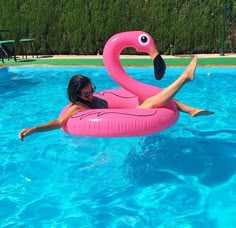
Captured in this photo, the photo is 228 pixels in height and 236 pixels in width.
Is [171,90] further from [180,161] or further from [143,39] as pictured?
[180,161]

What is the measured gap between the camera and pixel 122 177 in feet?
14.6

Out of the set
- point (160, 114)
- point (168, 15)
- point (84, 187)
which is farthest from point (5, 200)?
point (168, 15)

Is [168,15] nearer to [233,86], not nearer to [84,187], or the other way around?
[233,86]

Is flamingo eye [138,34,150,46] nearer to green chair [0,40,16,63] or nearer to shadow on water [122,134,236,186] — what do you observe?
shadow on water [122,134,236,186]

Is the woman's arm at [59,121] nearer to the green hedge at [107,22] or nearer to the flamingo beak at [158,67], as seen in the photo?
the flamingo beak at [158,67]

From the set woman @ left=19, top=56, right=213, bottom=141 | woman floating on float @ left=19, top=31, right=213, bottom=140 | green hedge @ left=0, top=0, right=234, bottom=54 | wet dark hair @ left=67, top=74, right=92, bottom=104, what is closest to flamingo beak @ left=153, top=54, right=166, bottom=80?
woman floating on float @ left=19, top=31, right=213, bottom=140

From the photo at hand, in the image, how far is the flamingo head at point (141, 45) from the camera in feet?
15.1

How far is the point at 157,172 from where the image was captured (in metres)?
4.55

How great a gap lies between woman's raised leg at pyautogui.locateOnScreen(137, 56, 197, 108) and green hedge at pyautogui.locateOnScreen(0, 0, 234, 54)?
889 cm

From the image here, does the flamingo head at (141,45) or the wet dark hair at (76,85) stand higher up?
the flamingo head at (141,45)

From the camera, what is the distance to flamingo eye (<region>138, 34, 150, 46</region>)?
464 centimetres

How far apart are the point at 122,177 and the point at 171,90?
44.6 inches

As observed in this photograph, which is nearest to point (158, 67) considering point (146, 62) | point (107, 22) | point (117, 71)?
point (117, 71)

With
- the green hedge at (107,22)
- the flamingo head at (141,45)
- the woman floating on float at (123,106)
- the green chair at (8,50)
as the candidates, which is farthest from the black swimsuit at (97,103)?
the green chair at (8,50)
